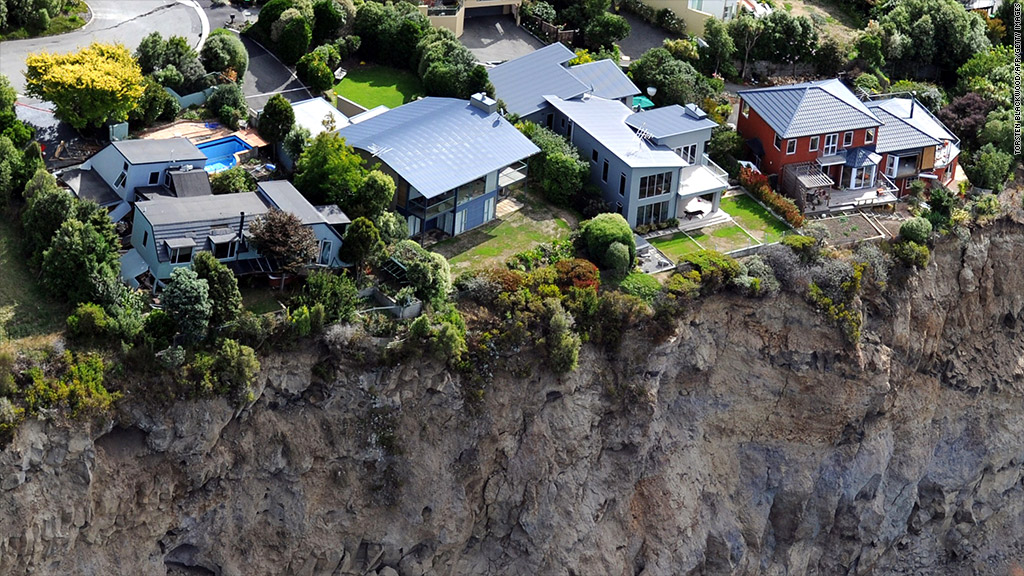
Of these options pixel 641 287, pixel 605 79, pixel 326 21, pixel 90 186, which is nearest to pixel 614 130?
pixel 605 79

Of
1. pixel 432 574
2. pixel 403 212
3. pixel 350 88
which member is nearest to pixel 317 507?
pixel 432 574

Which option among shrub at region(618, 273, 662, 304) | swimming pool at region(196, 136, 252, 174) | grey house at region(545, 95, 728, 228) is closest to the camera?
shrub at region(618, 273, 662, 304)

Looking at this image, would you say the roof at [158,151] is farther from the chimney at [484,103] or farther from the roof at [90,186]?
the chimney at [484,103]

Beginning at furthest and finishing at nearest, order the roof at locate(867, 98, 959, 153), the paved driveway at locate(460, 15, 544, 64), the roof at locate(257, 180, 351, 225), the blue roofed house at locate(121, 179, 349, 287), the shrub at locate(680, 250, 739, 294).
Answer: the paved driveway at locate(460, 15, 544, 64) → the roof at locate(867, 98, 959, 153) → the shrub at locate(680, 250, 739, 294) → the roof at locate(257, 180, 351, 225) → the blue roofed house at locate(121, 179, 349, 287)

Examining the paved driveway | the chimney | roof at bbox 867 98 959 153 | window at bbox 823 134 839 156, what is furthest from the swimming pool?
roof at bbox 867 98 959 153

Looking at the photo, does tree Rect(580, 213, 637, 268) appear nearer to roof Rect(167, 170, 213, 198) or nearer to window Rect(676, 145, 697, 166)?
window Rect(676, 145, 697, 166)

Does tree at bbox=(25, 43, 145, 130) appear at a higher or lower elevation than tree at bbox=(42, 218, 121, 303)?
higher

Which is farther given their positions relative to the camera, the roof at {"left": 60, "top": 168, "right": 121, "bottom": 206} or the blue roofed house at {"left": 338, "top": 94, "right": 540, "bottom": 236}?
the blue roofed house at {"left": 338, "top": 94, "right": 540, "bottom": 236}
